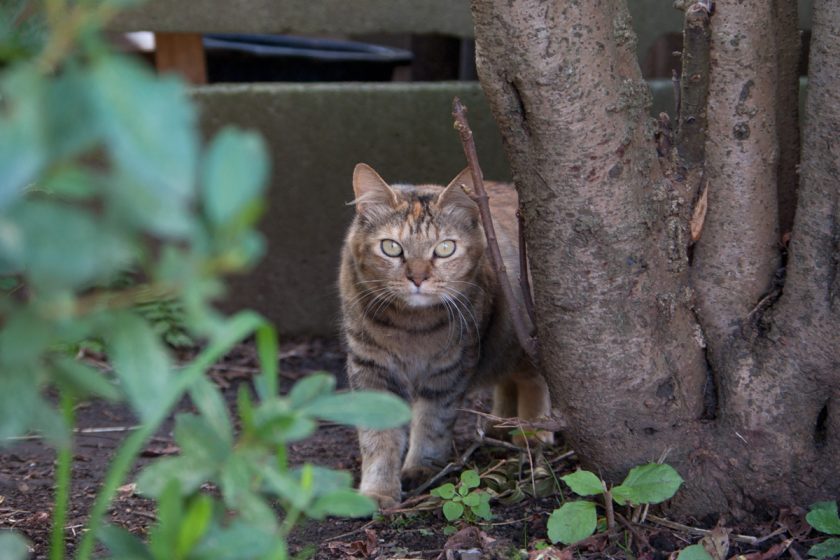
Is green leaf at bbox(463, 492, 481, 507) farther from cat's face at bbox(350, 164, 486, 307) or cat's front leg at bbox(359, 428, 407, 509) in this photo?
cat's face at bbox(350, 164, 486, 307)

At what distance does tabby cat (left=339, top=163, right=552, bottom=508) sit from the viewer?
3029 mm

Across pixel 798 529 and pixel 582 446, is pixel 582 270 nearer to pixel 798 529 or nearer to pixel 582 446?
pixel 582 446

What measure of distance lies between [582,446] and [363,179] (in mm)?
1174

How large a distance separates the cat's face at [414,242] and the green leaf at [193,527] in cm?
193

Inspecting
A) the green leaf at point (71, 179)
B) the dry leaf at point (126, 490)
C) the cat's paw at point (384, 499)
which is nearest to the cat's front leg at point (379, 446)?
the cat's paw at point (384, 499)

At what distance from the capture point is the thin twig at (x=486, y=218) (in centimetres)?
223

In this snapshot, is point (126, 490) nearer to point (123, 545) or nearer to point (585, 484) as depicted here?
point (585, 484)

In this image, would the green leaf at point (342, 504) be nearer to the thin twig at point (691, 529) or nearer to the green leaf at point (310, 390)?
the green leaf at point (310, 390)

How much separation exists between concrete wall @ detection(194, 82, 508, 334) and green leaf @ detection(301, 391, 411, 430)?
313cm

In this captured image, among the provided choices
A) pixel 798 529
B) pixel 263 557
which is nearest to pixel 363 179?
pixel 798 529

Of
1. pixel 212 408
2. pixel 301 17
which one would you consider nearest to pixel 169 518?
pixel 212 408

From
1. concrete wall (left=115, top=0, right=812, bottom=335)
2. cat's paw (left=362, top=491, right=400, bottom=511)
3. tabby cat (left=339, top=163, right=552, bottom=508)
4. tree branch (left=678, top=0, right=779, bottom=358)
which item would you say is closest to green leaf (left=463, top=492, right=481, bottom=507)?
cat's paw (left=362, top=491, right=400, bottom=511)

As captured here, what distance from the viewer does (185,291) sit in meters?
0.84

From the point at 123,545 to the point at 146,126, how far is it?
2.12 feet
